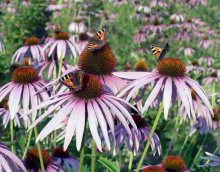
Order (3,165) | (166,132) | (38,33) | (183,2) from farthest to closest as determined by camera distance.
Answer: (38,33)
(183,2)
(166,132)
(3,165)

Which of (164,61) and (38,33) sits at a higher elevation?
(164,61)

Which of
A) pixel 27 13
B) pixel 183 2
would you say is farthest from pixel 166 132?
pixel 27 13

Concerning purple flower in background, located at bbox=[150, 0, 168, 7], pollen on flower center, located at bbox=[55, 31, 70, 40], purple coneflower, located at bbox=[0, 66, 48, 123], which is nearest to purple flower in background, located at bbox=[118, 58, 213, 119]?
purple coneflower, located at bbox=[0, 66, 48, 123]

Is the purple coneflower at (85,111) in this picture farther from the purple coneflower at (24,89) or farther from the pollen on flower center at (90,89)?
the purple coneflower at (24,89)

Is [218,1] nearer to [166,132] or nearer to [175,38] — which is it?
[175,38]

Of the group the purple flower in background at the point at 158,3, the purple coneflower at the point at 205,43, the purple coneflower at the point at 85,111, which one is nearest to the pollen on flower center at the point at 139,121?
the purple coneflower at the point at 85,111

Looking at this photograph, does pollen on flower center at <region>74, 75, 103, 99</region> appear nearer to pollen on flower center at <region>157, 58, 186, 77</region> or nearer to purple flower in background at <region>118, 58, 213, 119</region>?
purple flower in background at <region>118, 58, 213, 119</region>

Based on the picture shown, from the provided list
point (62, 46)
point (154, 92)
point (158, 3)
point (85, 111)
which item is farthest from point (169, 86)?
point (158, 3)
